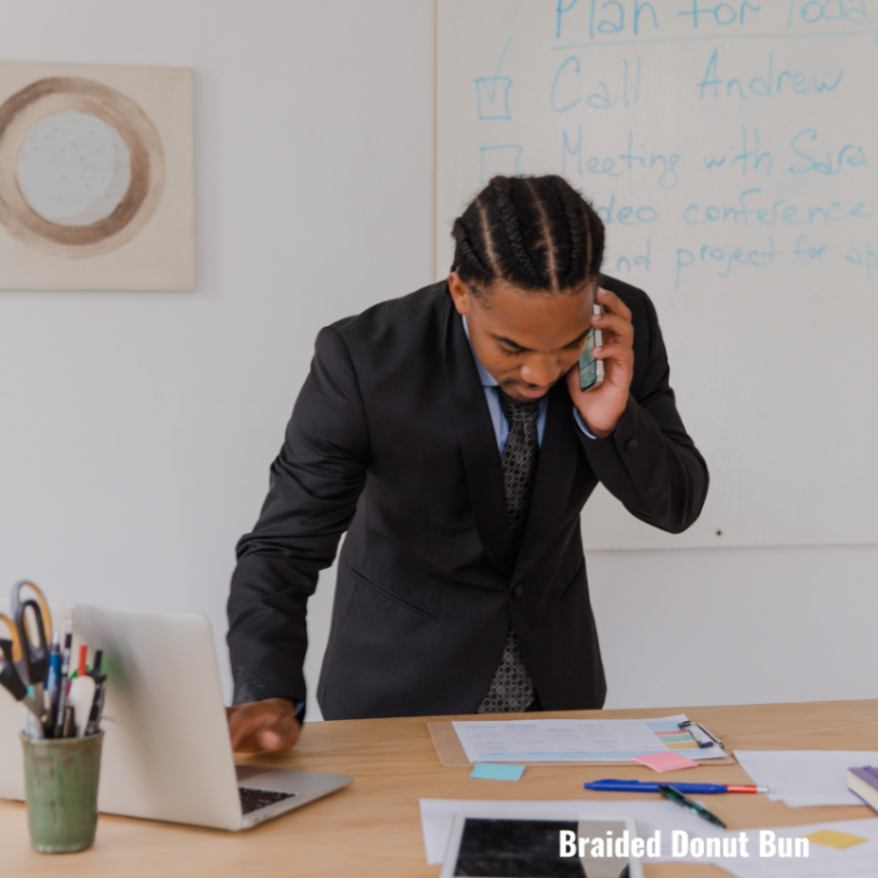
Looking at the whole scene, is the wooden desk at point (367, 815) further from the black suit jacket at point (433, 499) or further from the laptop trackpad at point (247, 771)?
the black suit jacket at point (433, 499)

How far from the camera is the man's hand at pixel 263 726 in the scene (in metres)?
1.37

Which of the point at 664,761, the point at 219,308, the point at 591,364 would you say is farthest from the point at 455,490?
the point at 219,308

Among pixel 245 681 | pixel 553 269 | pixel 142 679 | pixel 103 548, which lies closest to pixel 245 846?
pixel 142 679

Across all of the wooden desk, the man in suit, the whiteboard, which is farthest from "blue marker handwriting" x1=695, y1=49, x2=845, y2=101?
the wooden desk

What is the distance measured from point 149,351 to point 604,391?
127 centimetres

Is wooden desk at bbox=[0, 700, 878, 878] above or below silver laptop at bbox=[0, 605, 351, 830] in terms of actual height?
below

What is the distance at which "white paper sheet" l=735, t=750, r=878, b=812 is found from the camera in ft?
4.15

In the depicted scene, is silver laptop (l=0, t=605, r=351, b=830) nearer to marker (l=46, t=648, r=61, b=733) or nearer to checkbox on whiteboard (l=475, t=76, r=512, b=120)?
marker (l=46, t=648, r=61, b=733)

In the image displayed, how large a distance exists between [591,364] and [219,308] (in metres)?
1.19

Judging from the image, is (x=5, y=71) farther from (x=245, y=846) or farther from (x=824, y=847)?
(x=824, y=847)

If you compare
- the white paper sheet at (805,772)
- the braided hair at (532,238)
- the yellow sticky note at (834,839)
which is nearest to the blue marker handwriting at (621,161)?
the braided hair at (532,238)

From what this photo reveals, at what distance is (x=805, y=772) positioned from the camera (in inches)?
53.1

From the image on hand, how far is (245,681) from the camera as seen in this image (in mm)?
1438

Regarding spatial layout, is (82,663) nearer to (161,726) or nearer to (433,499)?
(161,726)
